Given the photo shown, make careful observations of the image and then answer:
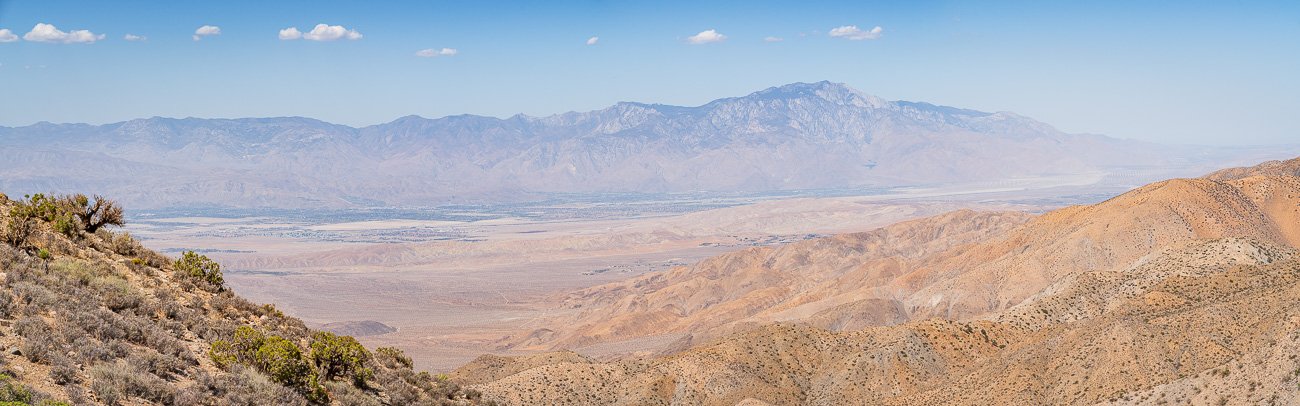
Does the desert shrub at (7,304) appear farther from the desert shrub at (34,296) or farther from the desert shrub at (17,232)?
the desert shrub at (17,232)

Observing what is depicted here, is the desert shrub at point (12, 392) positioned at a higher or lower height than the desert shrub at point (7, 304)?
lower

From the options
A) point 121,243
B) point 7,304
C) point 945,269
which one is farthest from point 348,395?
point 945,269

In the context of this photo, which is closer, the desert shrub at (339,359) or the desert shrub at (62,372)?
the desert shrub at (62,372)

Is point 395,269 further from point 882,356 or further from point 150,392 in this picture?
point 150,392

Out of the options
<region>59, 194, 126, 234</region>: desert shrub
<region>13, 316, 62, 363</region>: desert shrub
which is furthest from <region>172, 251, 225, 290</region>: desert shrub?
<region>13, 316, 62, 363</region>: desert shrub

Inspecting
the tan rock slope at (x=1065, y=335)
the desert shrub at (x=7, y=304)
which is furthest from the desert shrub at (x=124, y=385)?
the tan rock slope at (x=1065, y=335)

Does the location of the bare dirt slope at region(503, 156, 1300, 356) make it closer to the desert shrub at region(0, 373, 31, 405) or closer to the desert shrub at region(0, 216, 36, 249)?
the desert shrub at region(0, 216, 36, 249)
